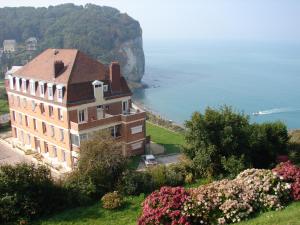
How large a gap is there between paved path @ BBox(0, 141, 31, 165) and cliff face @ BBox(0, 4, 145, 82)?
3511 inches

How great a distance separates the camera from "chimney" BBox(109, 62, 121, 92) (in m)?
35.6

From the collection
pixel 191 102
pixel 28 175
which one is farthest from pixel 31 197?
pixel 191 102

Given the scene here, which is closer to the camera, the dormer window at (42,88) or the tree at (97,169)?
the tree at (97,169)

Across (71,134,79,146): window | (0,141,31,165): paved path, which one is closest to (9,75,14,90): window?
(0,141,31,165): paved path

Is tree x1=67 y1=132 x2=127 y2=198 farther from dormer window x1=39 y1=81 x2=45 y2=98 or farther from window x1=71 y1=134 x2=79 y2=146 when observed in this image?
dormer window x1=39 y1=81 x2=45 y2=98

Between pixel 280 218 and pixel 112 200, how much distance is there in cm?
803

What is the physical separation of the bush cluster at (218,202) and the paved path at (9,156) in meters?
23.7

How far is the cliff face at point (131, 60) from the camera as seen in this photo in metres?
133

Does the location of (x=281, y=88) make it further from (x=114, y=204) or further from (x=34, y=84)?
(x=114, y=204)

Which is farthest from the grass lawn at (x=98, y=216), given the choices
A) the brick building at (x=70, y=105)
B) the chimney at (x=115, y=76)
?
the chimney at (x=115, y=76)

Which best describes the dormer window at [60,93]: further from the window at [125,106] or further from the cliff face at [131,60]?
the cliff face at [131,60]

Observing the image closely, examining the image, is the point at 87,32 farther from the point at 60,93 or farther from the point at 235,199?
the point at 235,199

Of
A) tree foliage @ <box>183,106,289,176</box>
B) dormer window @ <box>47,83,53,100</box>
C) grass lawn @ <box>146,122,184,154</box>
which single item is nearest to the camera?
tree foliage @ <box>183,106,289,176</box>

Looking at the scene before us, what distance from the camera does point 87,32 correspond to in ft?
458
